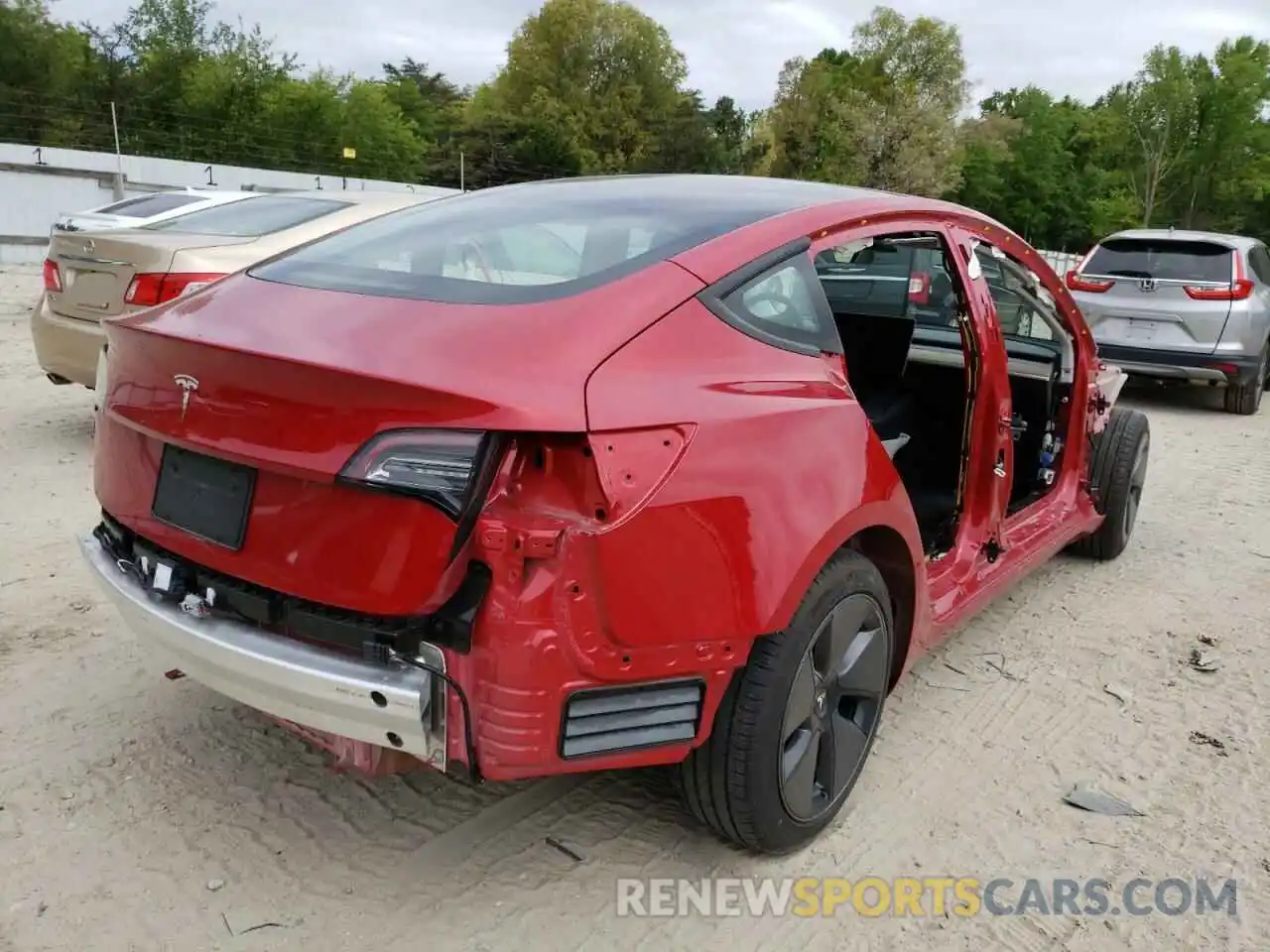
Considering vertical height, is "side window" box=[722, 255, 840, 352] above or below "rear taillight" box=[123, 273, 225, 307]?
above

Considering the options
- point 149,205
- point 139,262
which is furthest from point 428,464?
point 149,205

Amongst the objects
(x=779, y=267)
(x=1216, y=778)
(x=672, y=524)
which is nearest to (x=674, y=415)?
(x=672, y=524)

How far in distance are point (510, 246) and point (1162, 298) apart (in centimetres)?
791

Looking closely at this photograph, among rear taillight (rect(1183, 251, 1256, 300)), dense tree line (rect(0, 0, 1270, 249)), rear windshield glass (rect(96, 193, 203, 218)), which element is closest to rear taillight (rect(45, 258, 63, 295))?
rear windshield glass (rect(96, 193, 203, 218))

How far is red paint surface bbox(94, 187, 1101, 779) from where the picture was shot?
186cm

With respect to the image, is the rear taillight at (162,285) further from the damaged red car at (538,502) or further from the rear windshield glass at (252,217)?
the damaged red car at (538,502)

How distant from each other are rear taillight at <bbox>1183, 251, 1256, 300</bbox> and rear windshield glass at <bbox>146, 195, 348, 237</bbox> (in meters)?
6.98

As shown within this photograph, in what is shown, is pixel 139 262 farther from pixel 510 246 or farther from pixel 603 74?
pixel 603 74

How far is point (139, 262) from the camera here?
5273mm

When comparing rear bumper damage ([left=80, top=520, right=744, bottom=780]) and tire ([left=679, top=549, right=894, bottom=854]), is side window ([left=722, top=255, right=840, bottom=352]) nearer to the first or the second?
tire ([left=679, top=549, right=894, bottom=854])

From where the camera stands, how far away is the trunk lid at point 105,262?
17.4ft

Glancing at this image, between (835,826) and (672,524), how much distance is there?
1157 mm

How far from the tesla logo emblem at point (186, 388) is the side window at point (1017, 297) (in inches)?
92.8

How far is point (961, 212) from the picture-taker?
10.6 feet
